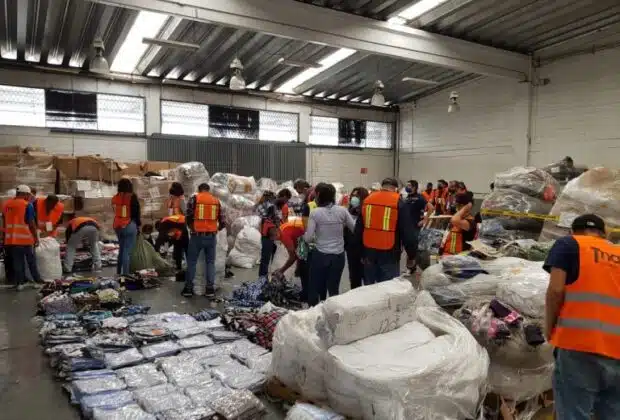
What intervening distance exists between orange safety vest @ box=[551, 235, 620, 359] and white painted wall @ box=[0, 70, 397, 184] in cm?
1008

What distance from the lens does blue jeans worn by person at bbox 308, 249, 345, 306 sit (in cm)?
434

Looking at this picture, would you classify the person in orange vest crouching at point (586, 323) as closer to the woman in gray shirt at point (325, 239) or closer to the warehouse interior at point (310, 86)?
the woman in gray shirt at point (325, 239)

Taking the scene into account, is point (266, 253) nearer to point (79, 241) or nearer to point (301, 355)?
point (79, 241)

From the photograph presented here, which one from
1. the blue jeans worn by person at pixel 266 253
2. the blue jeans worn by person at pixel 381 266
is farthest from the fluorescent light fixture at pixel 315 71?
the blue jeans worn by person at pixel 381 266

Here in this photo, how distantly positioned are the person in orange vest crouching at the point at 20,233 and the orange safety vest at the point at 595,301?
6188mm

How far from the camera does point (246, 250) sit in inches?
302

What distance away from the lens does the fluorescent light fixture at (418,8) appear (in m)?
7.26

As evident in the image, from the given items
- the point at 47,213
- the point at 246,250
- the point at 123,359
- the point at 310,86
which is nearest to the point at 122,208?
the point at 47,213

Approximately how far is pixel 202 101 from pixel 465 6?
6.60 meters

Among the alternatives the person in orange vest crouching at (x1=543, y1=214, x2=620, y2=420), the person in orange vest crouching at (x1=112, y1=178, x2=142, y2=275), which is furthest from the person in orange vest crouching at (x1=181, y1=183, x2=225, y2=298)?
the person in orange vest crouching at (x1=543, y1=214, x2=620, y2=420)

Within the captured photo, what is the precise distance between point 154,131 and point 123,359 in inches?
319

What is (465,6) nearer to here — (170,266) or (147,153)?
(170,266)

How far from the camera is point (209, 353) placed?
3.71m

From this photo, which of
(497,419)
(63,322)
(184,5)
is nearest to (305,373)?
(497,419)
